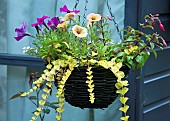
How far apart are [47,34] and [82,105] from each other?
372 millimetres

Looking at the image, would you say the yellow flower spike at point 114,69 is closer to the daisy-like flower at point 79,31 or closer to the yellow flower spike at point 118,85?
the yellow flower spike at point 118,85

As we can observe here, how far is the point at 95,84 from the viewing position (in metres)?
2.34

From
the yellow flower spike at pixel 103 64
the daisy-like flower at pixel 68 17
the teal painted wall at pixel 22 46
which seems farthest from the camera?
the teal painted wall at pixel 22 46

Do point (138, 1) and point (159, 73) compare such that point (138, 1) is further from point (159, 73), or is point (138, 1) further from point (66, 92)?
point (66, 92)

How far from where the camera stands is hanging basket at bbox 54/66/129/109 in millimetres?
2334

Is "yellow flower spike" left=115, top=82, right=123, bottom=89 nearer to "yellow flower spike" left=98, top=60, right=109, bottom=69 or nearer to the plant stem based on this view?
"yellow flower spike" left=98, top=60, right=109, bottom=69

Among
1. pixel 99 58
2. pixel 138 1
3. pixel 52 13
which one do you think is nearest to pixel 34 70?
pixel 52 13

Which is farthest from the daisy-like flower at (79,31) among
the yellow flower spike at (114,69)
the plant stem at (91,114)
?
the plant stem at (91,114)

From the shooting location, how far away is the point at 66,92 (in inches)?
93.8

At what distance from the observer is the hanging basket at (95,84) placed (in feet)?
7.66

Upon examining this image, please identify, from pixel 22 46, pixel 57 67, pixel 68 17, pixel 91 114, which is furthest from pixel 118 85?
pixel 22 46

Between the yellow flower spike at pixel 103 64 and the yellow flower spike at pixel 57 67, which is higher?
the yellow flower spike at pixel 103 64

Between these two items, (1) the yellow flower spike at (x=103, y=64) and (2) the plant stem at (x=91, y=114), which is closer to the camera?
(1) the yellow flower spike at (x=103, y=64)

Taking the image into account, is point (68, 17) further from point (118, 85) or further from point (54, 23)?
point (118, 85)
